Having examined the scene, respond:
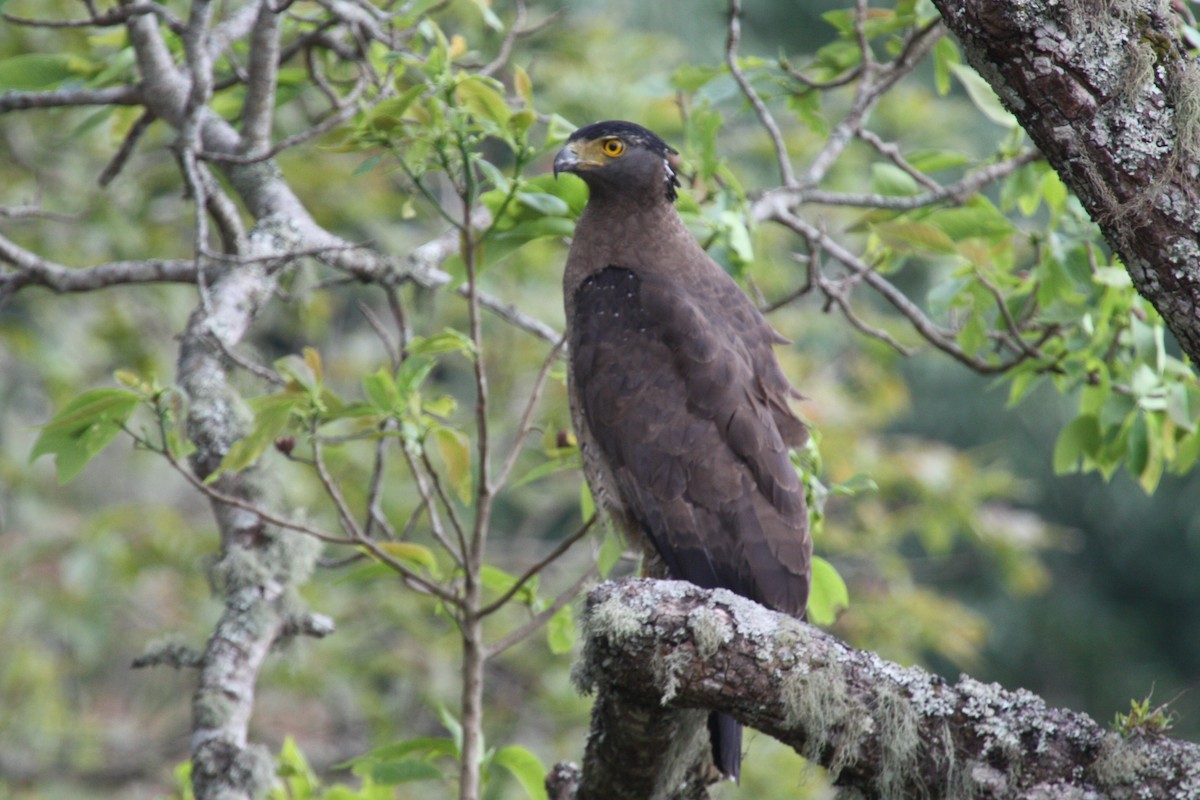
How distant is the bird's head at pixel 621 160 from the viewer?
3926 mm

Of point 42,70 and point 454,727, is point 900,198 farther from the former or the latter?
point 42,70

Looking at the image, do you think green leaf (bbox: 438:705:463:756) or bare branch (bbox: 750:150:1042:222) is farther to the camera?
bare branch (bbox: 750:150:1042:222)

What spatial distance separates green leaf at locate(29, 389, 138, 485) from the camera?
3.01 m

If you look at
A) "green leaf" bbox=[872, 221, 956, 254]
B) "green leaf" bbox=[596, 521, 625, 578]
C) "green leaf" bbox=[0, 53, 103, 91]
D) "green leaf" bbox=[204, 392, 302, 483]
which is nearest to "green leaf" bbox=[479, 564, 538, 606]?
"green leaf" bbox=[596, 521, 625, 578]

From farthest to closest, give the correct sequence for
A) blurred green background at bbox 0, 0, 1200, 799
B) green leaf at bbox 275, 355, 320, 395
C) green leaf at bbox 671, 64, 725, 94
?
blurred green background at bbox 0, 0, 1200, 799
green leaf at bbox 671, 64, 725, 94
green leaf at bbox 275, 355, 320, 395

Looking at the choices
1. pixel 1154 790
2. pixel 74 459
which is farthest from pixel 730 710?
pixel 74 459

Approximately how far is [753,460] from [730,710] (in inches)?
52.7

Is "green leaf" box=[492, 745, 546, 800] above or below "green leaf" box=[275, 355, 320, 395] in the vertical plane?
below

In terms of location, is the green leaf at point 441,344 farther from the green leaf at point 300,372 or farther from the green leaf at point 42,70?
the green leaf at point 42,70

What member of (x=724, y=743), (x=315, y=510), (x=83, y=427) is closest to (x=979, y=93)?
(x=724, y=743)

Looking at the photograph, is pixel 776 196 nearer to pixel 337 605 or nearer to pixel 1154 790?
pixel 1154 790

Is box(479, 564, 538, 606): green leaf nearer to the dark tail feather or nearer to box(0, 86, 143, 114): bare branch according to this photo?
the dark tail feather

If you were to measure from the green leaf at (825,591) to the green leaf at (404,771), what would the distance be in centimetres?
109

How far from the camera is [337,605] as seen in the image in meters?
7.80
